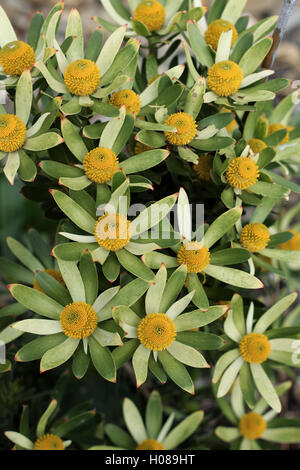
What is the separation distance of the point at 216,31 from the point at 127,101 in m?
0.23

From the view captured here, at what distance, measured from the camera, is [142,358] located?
0.70 m

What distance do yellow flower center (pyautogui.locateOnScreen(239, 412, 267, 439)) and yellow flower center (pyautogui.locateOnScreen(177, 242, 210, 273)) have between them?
0.44 m

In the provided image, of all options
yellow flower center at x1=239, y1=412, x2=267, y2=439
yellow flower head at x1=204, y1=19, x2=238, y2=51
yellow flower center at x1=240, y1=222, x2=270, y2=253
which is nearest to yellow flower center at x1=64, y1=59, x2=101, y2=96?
yellow flower head at x1=204, y1=19, x2=238, y2=51

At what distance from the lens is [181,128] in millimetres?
724

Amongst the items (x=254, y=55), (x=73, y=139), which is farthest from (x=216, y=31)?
(x=73, y=139)

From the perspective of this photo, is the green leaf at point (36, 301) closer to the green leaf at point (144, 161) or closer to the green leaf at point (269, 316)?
the green leaf at point (144, 161)

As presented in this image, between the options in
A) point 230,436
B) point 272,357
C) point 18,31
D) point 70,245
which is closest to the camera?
point 70,245

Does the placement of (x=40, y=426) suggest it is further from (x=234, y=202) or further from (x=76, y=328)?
(x=234, y=202)

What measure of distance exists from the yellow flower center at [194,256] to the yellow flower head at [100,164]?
155mm

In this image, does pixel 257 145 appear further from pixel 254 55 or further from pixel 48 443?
pixel 48 443

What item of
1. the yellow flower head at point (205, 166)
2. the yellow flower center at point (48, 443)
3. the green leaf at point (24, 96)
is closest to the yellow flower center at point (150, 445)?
the yellow flower center at point (48, 443)

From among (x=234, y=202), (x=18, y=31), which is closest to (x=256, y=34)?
(x=234, y=202)

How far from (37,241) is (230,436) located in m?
0.56

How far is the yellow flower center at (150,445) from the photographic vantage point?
89 centimetres
